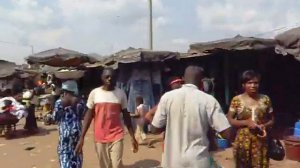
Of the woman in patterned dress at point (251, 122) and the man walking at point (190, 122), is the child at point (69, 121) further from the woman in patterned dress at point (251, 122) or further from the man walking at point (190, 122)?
the man walking at point (190, 122)

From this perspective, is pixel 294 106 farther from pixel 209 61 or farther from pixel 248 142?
pixel 248 142

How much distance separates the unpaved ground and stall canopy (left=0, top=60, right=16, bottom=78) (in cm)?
833

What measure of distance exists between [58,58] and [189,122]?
10.7 meters

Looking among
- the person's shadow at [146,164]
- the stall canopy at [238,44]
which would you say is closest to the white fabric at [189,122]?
the person's shadow at [146,164]

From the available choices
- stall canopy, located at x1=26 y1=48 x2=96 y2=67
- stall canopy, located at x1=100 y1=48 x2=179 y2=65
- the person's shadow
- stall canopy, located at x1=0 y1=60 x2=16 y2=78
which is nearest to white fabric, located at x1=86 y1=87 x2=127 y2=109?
the person's shadow

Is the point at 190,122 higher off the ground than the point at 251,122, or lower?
higher

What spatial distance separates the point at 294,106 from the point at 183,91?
323 inches

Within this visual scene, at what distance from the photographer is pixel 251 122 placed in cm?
427

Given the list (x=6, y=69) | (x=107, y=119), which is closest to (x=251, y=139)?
(x=107, y=119)

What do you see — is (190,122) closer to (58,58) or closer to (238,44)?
(238,44)

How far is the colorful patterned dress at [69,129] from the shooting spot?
5492mm

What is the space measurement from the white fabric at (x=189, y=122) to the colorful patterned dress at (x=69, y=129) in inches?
91.4

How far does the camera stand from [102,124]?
18.0 ft

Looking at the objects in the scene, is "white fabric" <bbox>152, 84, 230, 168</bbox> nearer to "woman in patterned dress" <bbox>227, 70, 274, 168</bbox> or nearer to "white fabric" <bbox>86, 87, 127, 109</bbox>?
"woman in patterned dress" <bbox>227, 70, 274, 168</bbox>
